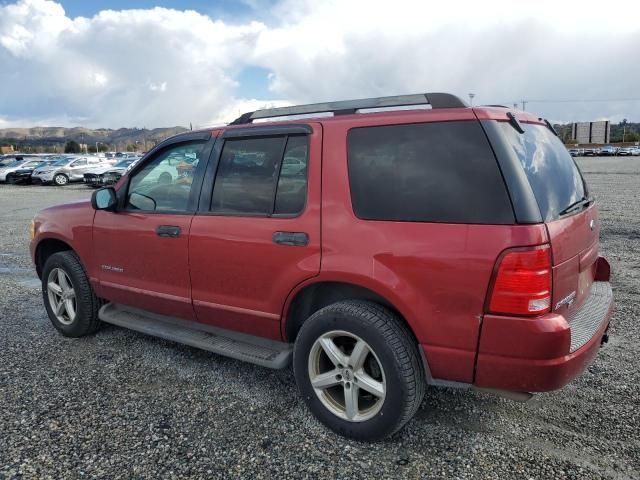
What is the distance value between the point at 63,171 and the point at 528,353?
94.3 ft

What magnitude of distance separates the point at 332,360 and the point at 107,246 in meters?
2.20

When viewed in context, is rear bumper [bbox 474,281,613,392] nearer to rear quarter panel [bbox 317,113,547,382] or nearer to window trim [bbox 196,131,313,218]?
rear quarter panel [bbox 317,113,547,382]

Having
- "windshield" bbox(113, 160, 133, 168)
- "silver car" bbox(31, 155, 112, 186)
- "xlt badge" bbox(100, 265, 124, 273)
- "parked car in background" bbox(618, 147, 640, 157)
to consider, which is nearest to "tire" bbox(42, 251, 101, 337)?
"xlt badge" bbox(100, 265, 124, 273)

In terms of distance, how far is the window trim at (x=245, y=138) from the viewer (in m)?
3.03

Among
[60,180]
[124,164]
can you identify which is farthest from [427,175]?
[60,180]

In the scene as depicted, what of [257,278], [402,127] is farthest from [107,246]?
[402,127]

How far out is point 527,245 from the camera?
2.29m

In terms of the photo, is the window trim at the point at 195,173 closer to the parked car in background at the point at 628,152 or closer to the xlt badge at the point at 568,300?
the xlt badge at the point at 568,300

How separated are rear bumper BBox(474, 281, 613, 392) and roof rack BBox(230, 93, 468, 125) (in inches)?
45.6

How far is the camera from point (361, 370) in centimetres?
279

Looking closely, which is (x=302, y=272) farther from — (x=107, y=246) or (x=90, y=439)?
(x=107, y=246)

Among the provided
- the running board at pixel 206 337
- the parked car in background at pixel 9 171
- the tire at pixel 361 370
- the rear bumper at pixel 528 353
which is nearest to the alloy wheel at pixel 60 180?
the parked car in background at pixel 9 171

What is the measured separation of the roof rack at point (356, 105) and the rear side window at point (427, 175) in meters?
0.20

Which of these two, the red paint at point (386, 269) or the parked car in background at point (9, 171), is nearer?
the red paint at point (386, 269)
